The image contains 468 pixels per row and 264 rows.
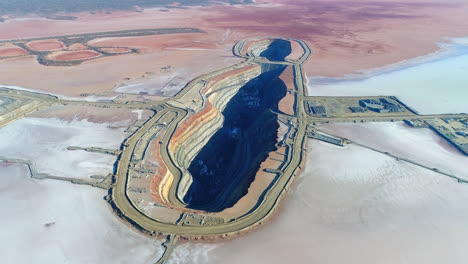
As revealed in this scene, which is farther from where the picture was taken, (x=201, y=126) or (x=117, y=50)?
(x=117, y=50)

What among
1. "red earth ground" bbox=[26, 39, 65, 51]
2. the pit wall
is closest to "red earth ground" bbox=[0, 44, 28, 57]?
"red earth ground" bbox=[26, 39, 65, 51]

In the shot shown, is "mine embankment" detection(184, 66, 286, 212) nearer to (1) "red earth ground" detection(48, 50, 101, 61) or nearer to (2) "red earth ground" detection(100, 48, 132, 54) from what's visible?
(2) "red earth ground" detection(100, 48, 132, 54)

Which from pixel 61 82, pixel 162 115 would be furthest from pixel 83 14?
pixel 162 115

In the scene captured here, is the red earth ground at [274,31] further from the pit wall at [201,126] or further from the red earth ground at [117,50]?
the pit wall at [201,126]

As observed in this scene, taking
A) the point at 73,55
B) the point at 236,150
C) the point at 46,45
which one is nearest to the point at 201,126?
the point at 236,150

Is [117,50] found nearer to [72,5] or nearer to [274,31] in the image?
[274,31]
